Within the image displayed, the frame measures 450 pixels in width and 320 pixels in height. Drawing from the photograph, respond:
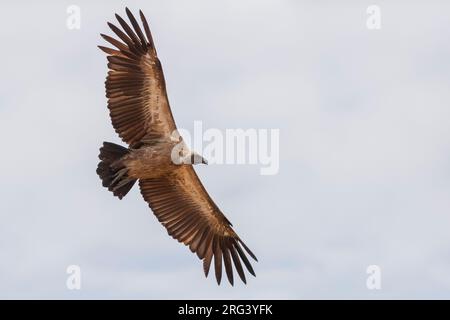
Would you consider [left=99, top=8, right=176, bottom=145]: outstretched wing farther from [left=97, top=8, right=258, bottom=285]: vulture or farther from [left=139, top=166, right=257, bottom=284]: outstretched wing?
[left=139, top=166, right=257, bottom=284]: outstretched wing

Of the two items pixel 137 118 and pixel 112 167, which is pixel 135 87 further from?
pixel 112 167

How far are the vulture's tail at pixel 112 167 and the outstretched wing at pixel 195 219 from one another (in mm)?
1214

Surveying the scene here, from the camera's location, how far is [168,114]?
66.5ft

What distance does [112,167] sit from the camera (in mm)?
20094

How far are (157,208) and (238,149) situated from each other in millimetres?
2597

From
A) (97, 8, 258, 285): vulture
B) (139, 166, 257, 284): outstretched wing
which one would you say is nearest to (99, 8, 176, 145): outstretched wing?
(97, 8, 258, 285): vulture

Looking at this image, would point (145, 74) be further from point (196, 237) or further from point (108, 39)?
point (196, 237)

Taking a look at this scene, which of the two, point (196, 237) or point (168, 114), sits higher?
point (168, 114)

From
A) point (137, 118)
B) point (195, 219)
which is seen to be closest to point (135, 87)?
point (137, 118)

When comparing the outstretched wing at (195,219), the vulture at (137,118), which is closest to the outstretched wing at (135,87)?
the vulture at (137,118)

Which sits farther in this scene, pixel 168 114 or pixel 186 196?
pixel 186 196

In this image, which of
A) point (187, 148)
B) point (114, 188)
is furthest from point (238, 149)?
point (114, 188)

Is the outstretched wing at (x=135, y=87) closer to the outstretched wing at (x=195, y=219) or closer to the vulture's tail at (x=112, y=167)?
the vulture's tail at (x=112, y=167)

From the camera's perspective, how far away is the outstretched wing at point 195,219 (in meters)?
21.4
